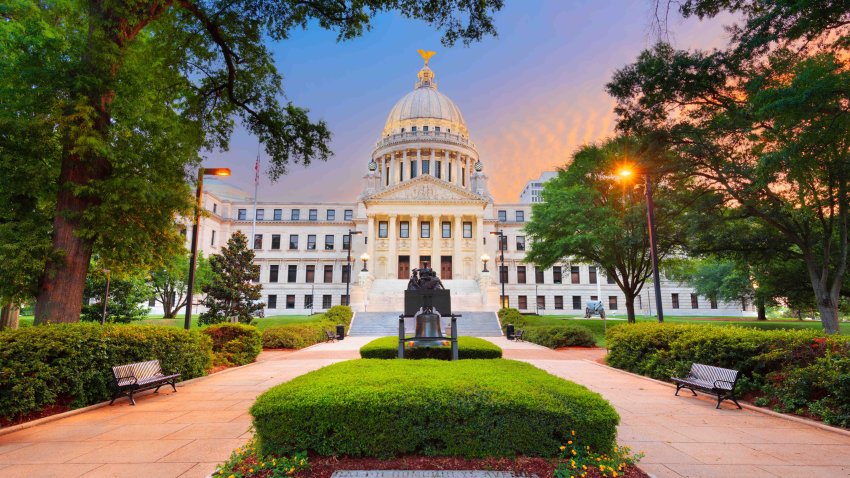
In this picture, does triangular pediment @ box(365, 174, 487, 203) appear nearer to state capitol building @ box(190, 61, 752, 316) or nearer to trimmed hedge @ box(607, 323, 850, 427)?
state capitol building @ box(190, 61, 752, 316)

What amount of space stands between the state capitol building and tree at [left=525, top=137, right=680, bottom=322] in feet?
49.7

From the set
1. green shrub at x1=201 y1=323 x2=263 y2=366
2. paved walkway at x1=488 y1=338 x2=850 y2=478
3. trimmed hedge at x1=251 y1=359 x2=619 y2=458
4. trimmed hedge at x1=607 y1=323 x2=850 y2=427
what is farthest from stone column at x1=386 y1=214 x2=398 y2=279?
trimmed hedge at x1=251 y1=359 x2=619 y2=458

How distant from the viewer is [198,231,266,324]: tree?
84.9 ft

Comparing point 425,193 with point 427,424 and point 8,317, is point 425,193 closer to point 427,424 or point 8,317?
point 8,317

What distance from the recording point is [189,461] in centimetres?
550

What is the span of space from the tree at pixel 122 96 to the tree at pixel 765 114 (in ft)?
24.7

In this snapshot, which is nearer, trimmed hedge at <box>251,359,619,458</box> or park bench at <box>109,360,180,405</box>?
trimmed hedge at <box>251,359,619,458</box>

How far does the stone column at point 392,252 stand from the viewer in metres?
55.0

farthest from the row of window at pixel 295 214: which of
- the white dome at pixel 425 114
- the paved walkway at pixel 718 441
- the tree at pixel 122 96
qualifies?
the paved walkway at pixel 718 441

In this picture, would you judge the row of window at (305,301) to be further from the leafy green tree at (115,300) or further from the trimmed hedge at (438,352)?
the trimmed hedge at (438,352)

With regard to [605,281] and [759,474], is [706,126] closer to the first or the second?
[759,474]

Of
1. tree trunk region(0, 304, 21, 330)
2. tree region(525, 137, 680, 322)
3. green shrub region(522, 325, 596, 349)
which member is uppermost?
tree region(525, 137, 680, 322)

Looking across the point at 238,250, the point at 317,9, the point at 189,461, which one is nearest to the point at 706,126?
the point at 317,9

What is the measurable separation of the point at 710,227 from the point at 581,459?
70.1 ft
